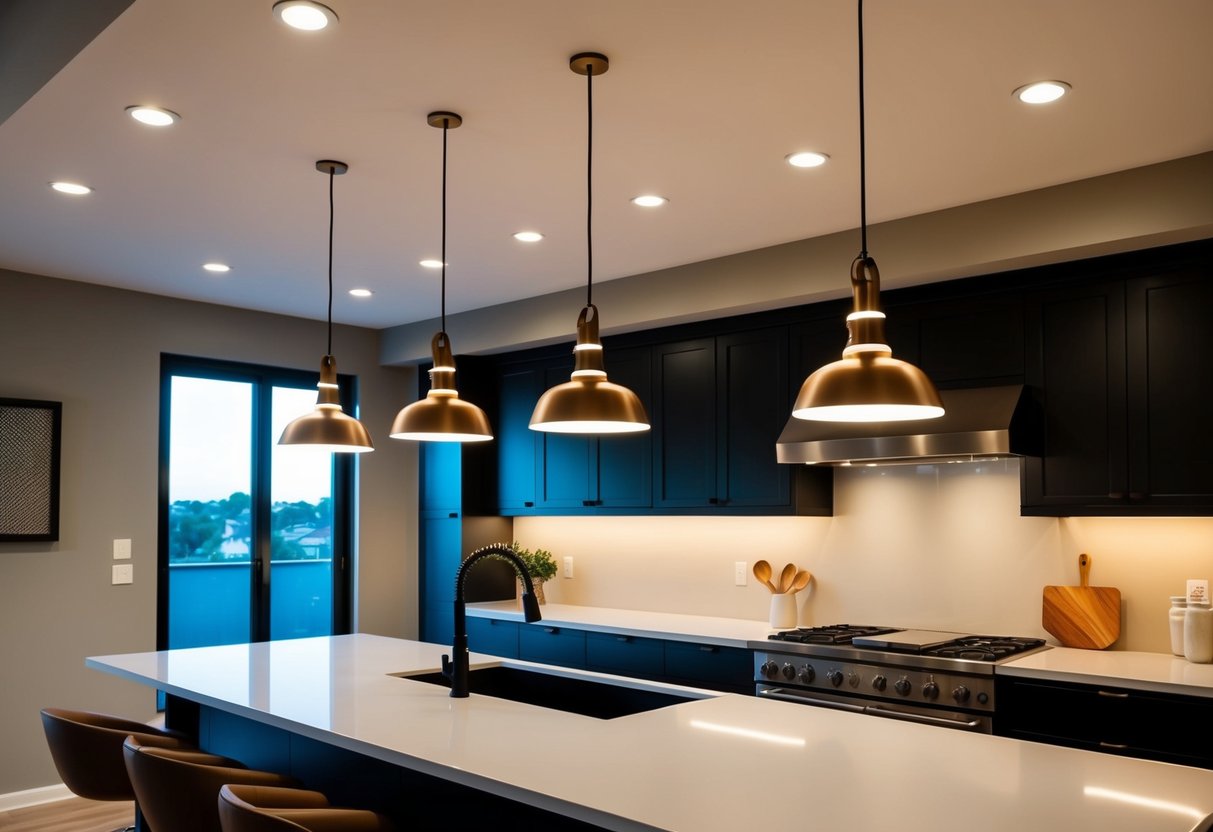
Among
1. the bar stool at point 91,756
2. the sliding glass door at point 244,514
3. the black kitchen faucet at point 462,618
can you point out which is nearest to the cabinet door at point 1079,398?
the black kitchen faucet at point 462,618

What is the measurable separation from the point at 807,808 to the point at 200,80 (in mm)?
2455

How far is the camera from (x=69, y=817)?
4762 millimetres

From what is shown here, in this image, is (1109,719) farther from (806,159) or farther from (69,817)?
(69,817)

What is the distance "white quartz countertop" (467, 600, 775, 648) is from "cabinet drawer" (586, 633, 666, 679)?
0.15ft

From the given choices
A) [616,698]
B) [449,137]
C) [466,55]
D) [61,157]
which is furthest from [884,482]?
[61,157]

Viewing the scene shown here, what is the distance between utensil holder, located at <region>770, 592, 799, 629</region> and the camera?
4.73 meters

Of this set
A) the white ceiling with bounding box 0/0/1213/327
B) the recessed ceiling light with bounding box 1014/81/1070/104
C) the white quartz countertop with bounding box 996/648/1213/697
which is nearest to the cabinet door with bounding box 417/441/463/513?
the white ceiling with bounding box 0/0/1213/327

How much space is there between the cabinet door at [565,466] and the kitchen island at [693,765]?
251cm

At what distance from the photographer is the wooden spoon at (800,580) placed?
4891 millimetres

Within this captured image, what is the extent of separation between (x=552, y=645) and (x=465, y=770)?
331cm

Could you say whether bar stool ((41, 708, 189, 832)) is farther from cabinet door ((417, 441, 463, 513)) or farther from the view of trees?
cabinet door ((417, 441, 463, 513))

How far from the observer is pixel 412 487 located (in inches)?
269

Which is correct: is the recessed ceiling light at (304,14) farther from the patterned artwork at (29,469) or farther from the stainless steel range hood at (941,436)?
the patterned artwork at (29,469)

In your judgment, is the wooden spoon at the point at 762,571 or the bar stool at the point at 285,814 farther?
the wooden spoon at the point at 762,571
